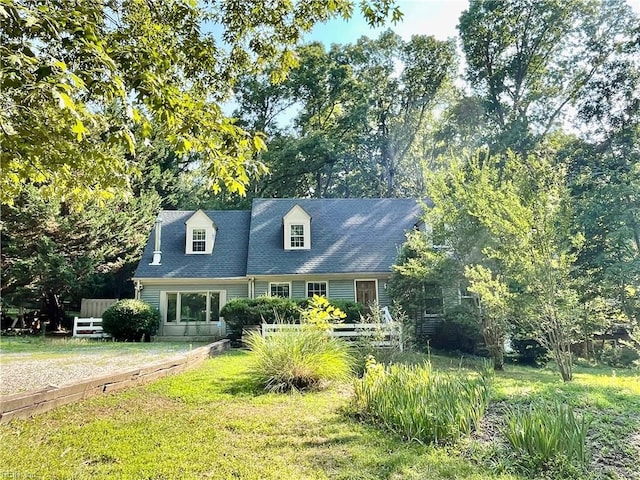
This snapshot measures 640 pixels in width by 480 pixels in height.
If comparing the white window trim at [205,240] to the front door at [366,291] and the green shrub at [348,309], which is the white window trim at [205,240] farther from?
the front door at [366,291]

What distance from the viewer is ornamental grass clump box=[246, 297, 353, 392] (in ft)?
20.6

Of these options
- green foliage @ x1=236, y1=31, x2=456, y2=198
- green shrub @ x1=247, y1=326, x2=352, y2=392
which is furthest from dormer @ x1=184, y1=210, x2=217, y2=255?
green shrub @ x1=247, y1=326, x2=352, y2=392

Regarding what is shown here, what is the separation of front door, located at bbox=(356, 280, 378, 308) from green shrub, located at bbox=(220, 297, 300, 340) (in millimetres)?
3988

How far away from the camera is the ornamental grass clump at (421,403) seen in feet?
13.1

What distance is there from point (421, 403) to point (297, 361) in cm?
245

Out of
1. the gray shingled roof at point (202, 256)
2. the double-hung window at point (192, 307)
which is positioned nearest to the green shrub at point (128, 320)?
the double-hung window at point (192, 307)

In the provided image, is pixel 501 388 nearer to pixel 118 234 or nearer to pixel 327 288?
pixel 327 288

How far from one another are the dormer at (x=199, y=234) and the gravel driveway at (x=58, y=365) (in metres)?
7.60

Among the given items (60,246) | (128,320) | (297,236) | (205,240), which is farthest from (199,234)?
(60,246)

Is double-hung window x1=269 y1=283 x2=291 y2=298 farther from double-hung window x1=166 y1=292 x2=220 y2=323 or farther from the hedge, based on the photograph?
the hedge

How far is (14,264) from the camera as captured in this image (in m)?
16.7

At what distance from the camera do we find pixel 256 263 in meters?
17.0

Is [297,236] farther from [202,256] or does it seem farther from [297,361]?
[297,361]

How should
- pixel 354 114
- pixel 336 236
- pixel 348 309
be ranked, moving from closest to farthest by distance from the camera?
pixel 348 309, pixel 336 236, pixel 354 114
